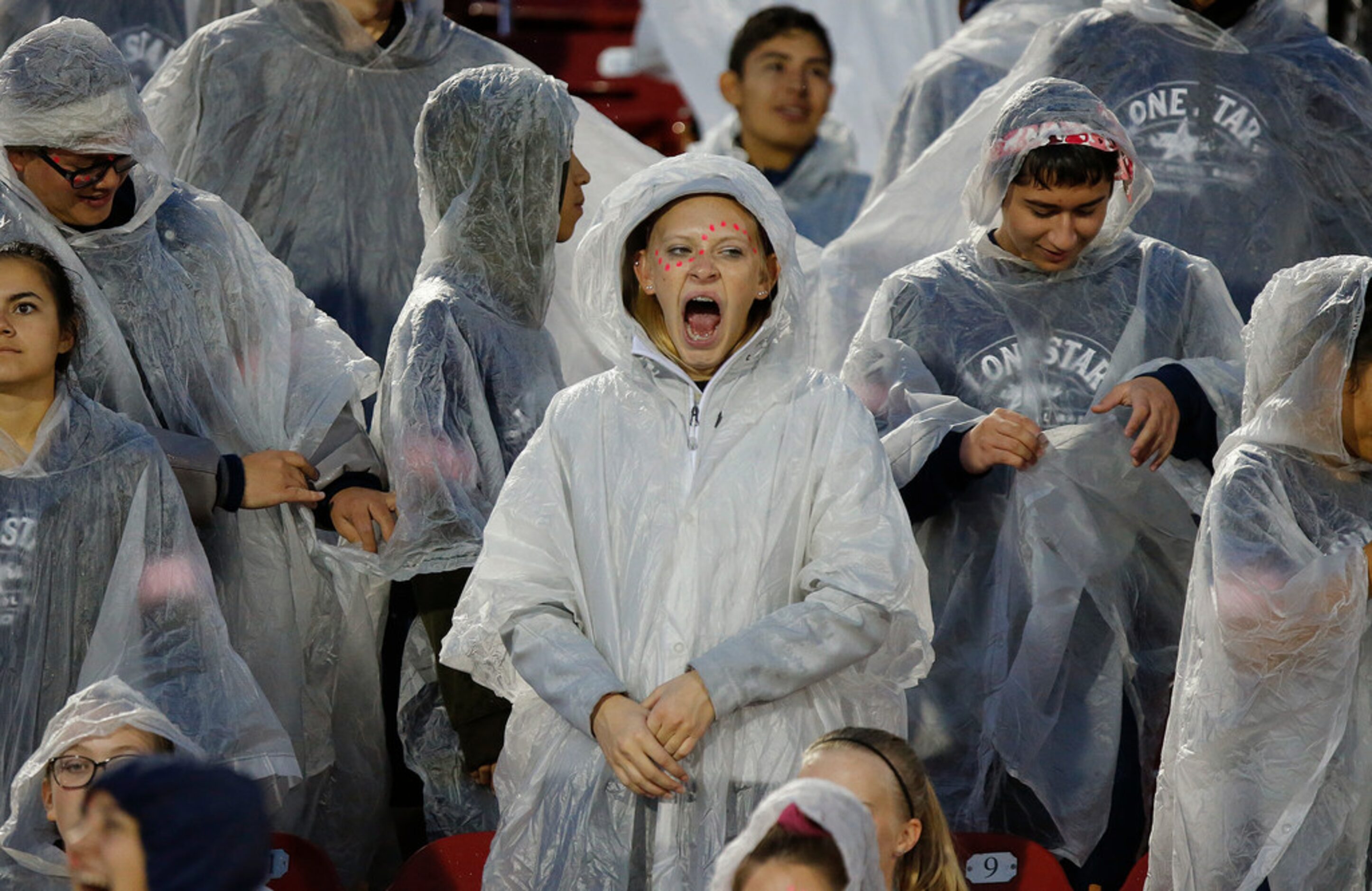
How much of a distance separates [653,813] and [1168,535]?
1308mm

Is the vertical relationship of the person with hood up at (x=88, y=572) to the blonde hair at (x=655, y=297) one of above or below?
below

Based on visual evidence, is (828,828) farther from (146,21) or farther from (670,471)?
(146,21)

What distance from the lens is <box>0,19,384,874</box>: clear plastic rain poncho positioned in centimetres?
361

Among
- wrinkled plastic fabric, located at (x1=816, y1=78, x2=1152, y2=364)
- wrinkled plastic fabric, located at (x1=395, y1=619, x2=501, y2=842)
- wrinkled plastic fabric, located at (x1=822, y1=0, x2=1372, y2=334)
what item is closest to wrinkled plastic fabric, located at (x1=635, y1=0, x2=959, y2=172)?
wrinkled plastic fabric, located at (x1=822, y1=0, x2=1372, y2=334)

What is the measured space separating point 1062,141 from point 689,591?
1.33 metres

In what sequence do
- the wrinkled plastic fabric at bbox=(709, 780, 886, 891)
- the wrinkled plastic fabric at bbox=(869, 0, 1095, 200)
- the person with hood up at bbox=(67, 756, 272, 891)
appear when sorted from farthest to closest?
the wrinkled plastic fabric at bbox=(869, 0, 1095, 200) < the wrinkled plastic fabric at bbox=(709, 780, 886, 891) < the person with hood up at bbox=(67, 756, 272, 891)

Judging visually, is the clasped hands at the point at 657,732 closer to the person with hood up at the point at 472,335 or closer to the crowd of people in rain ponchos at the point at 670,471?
the crowd of people in rain ponchos at the point at 670,471

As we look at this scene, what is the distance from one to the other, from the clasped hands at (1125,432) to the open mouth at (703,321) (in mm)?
673

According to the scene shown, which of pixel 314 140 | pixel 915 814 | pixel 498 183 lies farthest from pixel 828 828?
pixel 314 140

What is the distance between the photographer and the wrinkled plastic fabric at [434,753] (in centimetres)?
381

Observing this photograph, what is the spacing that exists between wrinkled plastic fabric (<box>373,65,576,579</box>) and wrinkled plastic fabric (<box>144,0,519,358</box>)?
61 centimetres

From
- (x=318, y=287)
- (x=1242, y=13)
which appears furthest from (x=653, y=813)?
(x=1242, y=13)

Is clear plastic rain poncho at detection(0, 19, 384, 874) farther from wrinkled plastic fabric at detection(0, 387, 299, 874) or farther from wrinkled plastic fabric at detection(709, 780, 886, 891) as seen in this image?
wrinkled plastic fabric at detection(709, 780, 886, 891)

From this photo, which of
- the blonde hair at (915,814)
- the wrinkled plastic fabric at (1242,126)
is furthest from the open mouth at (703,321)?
Result: the wrinkled plastic fabric at (1242,126)
